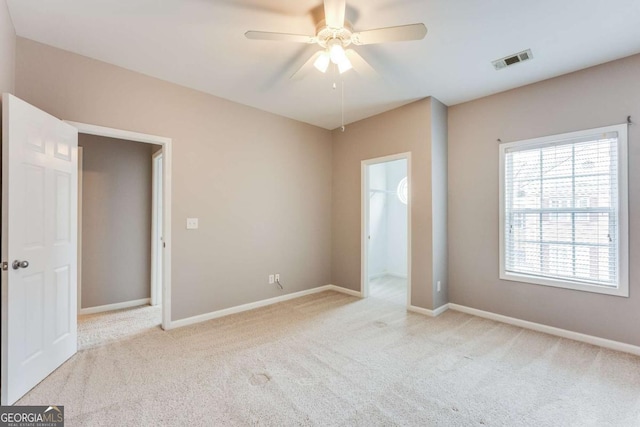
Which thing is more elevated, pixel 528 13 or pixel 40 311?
pixel 528 13

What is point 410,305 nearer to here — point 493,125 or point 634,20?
point 493,125

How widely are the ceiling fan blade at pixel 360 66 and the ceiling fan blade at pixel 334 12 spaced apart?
0.62m

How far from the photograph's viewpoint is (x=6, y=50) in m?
2.13

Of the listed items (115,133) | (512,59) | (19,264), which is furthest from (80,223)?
(512,59)

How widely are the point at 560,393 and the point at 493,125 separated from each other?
2829 mm

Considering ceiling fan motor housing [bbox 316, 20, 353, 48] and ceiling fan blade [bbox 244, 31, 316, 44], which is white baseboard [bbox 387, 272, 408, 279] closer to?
ceiling fan motor housing [bbox 316, 20, 353, 48]

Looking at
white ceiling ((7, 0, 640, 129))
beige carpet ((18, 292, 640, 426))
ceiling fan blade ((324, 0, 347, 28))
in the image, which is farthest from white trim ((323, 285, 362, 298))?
ceiling fan blade ((324, 0, 347, 28))

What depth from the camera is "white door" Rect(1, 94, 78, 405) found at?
6.20 ft

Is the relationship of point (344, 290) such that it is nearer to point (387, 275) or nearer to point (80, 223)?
point (387, 275)

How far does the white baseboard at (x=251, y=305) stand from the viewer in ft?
10.8

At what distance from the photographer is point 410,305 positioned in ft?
12.5

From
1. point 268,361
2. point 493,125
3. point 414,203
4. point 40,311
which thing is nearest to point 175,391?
point 268,361

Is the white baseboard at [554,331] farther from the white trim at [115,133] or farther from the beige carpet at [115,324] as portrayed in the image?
the white trim at [115,133]

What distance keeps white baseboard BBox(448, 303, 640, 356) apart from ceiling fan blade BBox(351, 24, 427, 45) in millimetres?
3236
